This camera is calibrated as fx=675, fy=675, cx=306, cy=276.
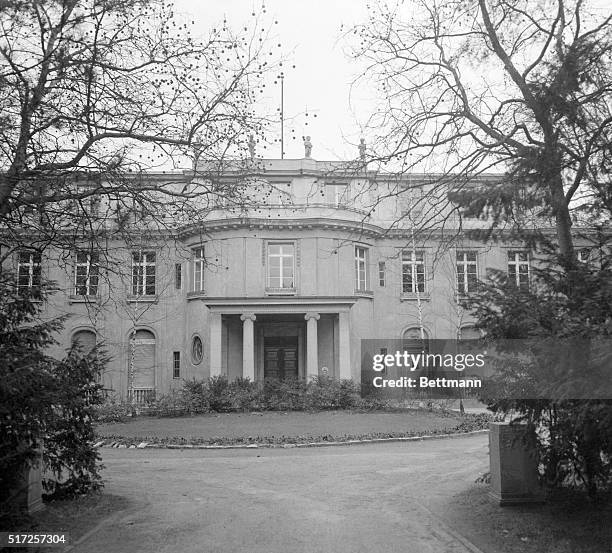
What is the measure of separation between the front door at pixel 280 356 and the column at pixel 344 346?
12.3 feet

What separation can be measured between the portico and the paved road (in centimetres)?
1409

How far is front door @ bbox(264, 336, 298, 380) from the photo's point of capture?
3412 cm

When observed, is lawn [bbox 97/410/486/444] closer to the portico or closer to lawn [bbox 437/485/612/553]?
the portico

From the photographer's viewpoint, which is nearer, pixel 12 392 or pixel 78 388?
pixel 12 392

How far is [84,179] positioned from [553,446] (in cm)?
675

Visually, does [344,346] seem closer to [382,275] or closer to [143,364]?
[382,275]

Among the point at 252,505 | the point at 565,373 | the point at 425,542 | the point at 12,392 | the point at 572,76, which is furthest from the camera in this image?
the point at 252,505

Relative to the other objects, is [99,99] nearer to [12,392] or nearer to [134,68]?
[134,68]

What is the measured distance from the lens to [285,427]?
21844 millimetres

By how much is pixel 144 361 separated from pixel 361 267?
40.6 feet

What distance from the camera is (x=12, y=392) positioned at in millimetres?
6234

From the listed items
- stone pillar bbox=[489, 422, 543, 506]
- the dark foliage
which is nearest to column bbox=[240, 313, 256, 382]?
stone pillar bbox=[489, 422, 543, 506]

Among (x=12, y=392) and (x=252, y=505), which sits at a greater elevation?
(x=12, y=392)

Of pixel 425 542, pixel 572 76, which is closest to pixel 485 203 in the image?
pixel 572 76
